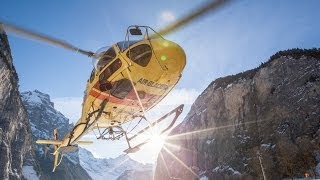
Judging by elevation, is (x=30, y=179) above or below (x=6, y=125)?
below

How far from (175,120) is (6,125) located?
72.0 m

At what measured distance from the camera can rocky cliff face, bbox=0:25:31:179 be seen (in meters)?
67.2

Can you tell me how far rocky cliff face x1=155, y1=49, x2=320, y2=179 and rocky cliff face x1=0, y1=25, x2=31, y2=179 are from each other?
36.2 metres

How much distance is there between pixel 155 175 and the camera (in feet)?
241

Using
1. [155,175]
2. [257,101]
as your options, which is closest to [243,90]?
[257,101]

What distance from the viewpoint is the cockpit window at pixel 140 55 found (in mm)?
9523

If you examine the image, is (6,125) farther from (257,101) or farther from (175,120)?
(175,120)

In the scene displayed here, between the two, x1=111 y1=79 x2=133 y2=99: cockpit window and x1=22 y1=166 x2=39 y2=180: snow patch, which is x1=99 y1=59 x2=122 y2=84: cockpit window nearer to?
x1=111 y1=79 x2=133 y2=99: cockpit window

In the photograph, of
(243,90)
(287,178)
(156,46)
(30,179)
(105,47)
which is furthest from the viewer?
(30,179)

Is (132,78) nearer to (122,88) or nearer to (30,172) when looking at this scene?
(122,88)

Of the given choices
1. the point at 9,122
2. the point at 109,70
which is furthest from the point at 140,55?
the point at 9,122

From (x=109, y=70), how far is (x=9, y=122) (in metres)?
74.2

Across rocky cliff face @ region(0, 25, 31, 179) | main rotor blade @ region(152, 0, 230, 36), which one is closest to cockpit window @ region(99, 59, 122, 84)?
main rotor blade @ region(152, 0, 230, 36)

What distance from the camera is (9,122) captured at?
251ft
